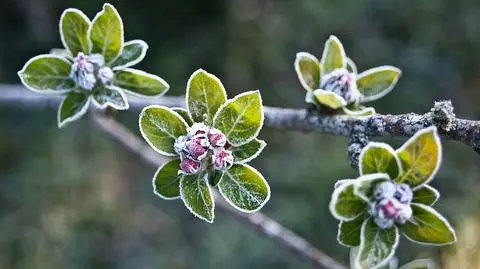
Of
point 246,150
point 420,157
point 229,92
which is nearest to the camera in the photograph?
point 420,157

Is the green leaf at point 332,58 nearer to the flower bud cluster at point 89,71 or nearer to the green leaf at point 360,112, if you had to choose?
the green leaf at point 360,112

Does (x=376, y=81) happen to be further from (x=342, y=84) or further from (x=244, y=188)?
(x=244, y=188)

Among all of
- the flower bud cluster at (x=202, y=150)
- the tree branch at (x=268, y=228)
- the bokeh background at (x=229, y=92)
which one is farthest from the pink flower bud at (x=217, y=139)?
the bokeh background at (x=229, y=92)

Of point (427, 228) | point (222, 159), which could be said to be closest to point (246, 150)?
point (222, 159)

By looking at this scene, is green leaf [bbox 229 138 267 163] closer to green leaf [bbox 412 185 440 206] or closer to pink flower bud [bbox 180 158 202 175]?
pink flower bud [bbox 180 158 202 175]

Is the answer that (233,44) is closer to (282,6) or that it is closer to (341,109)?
(282,6)

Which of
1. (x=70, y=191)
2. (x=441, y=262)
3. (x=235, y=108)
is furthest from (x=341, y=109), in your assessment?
(x=70, y=191)
